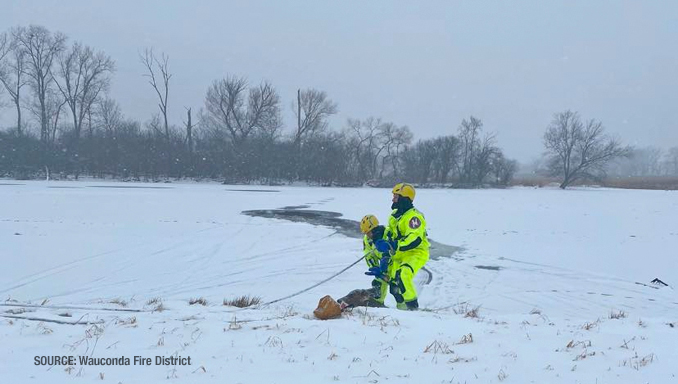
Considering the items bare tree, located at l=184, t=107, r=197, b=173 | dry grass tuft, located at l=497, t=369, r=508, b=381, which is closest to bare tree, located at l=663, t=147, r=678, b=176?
bare tree, located at l=184, t=107, r=197, b=173

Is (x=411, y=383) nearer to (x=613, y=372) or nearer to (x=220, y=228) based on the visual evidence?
(x=613, y=372)

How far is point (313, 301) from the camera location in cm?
831

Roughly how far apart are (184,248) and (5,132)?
1990 inches

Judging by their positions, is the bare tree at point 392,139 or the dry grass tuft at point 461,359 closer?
the dry grass tuft at point 461,359

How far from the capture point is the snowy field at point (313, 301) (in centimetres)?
382

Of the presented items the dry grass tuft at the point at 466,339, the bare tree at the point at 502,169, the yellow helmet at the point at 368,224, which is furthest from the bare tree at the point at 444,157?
the dry grass tuft at the point at 466,339

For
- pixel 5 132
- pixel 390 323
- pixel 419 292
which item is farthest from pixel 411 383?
pixel 5 132

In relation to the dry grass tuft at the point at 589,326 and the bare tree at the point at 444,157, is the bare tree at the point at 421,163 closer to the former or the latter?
the bare tree at the point at 444,157

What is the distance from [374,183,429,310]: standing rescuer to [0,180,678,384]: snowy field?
0.42m

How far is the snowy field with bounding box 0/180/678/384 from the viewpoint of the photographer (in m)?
3.82

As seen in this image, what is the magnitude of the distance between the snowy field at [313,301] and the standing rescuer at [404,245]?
420 millimetres

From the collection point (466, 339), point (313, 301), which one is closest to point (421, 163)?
point (313, 301)

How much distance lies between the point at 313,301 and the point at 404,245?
269 centimetres

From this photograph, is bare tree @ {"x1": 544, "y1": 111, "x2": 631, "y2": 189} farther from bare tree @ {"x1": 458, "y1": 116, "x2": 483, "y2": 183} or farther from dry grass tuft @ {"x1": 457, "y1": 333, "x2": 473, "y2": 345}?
dry grass tuft @ {"x1": 457, "y1": 333, "x2": 473, "y2": 345}
